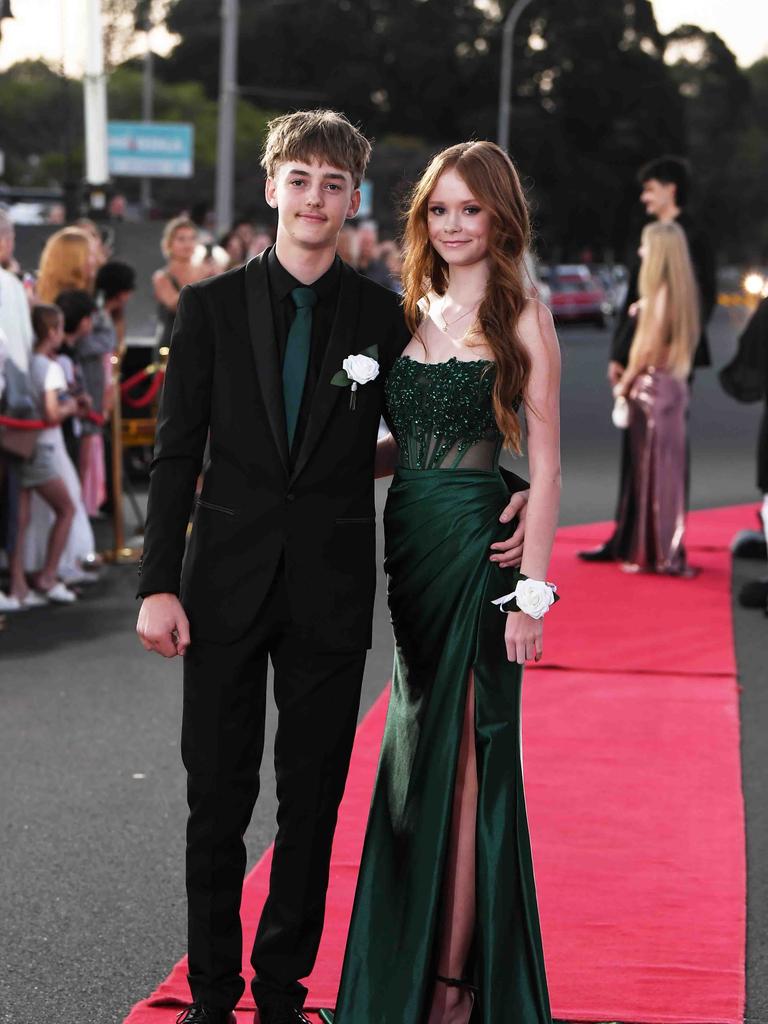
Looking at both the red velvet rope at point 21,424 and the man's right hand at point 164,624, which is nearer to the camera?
the man's right hand at point 164,624

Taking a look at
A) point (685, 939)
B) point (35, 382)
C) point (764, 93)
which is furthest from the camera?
point (764, 93)

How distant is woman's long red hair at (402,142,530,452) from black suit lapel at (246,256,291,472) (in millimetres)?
379

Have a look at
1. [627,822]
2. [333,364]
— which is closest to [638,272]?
[627,822]

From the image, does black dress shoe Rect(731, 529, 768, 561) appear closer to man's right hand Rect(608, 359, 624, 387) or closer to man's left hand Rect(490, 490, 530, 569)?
man's right hand Rect(608, 359, 624, 387)

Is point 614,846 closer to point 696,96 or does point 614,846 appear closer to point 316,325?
point 316,325

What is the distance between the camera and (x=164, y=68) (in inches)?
2862

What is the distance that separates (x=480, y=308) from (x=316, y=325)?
0.36 m

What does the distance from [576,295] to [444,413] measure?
138ft

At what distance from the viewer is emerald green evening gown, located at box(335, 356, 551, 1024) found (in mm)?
3568

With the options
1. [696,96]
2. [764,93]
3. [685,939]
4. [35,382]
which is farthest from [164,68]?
[764,93]

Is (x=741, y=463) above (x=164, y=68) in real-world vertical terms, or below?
below

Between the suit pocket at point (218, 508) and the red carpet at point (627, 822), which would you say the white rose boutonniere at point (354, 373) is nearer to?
the suit pocket at point (218, 508)

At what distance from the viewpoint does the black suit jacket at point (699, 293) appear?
10141mm

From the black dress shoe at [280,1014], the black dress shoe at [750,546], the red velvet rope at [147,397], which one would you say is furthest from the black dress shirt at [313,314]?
the red velvet rope at [147,397]
